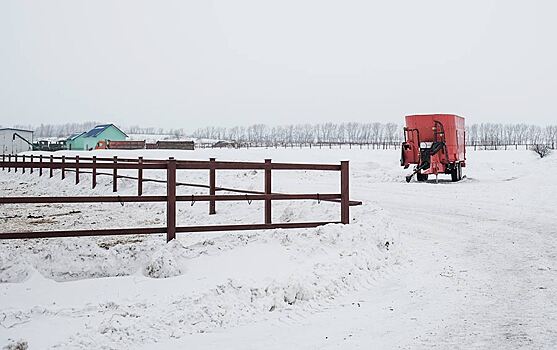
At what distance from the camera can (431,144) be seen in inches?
1014

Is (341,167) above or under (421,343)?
above

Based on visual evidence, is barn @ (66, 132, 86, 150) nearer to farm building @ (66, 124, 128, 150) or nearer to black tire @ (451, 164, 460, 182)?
farm building @ (66, 124, 128, 150)

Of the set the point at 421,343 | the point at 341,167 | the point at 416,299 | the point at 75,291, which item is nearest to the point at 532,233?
the point at 341,167

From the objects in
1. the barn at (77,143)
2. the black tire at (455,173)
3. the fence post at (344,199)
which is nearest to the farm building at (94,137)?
the barn at (77,143)

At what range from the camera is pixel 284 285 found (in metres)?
6.57

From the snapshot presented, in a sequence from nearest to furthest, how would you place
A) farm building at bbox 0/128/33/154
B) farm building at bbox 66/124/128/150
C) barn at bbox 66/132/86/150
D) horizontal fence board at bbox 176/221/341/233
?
1. horizontal fence board at bbox 176/221/341/233
2. farm building at bbox 0/128/33/154
3. farm building at bbox 66/124/128/150
4. barn at bbox 66/132/86/150

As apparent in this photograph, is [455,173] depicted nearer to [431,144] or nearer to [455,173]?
[455,173]

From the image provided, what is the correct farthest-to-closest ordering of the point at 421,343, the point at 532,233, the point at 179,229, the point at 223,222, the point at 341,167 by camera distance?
1. the point at 223,222
2. the point at 532,233
3. the point at 341,167
4. the point at 179,229
5. the point at 421,343

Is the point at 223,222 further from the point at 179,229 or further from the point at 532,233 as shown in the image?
the point at 532,233

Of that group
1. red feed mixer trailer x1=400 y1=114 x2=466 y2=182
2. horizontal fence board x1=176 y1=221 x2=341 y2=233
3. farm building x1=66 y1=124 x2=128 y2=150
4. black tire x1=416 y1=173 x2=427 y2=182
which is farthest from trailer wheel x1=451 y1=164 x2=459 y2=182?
farm building x1=66 y1=124 x2=128 y2=150

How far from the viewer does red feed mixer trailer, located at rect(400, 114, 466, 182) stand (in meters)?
25.5

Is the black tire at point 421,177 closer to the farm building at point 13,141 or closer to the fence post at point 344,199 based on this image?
the fence post at point 344,199

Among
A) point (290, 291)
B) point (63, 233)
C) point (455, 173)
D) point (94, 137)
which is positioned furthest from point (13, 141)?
point (290, 291)

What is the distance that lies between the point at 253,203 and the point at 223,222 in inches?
60.9
